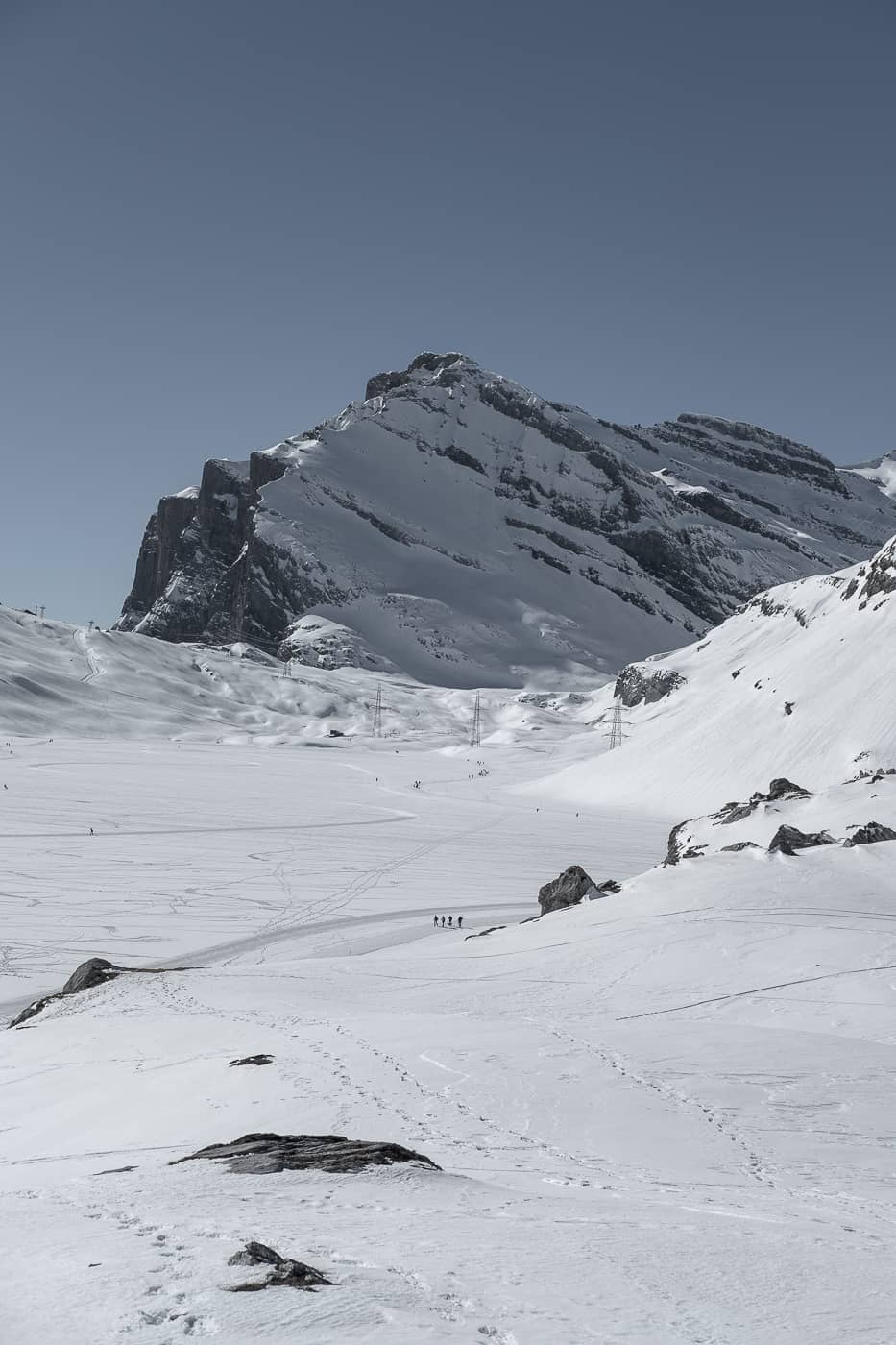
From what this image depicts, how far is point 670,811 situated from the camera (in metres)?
76.8

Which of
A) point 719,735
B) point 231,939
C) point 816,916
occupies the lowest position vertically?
point 231,939

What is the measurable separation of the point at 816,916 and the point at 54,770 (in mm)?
82338

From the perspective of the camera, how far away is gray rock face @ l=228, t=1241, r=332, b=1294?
6230mm

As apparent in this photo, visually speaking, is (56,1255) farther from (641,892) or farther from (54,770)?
(54,770)

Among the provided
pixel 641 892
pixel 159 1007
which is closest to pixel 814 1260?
pixel 159 1007

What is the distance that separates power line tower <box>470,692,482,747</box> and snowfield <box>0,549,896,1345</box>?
81539 mm

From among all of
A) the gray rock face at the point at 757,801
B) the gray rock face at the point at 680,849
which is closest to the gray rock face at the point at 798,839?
the gray rock face at the point at 680,849

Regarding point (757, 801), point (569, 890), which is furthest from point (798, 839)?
point (757, 801)

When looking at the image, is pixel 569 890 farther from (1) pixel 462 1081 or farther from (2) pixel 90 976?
(1) pixel 462 1081

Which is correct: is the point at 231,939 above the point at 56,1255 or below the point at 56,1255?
below

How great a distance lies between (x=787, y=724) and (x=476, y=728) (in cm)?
8712

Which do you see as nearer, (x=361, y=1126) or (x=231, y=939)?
(x=361, y=1126)

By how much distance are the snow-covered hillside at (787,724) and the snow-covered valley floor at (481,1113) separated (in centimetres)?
3580

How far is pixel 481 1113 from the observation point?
1366 centimetres
